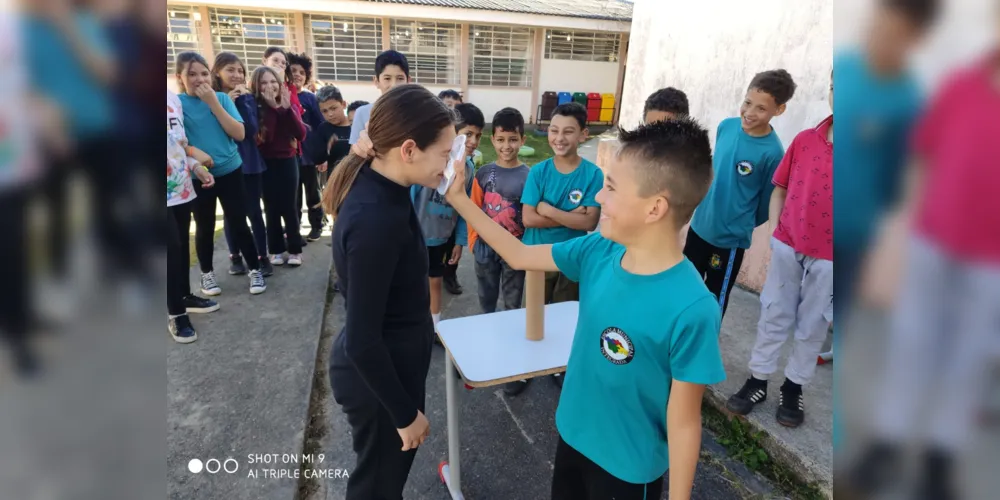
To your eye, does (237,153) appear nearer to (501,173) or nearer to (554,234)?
(501,173)

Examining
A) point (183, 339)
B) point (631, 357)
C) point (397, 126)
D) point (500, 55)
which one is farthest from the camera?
point (500, 55)

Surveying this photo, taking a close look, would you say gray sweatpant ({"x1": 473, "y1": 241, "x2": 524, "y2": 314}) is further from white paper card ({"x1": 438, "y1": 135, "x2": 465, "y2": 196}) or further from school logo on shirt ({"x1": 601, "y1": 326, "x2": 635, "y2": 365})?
school logo on shirt ({"x1": 601, "y1": 326, "x2": 635, "y2": 365})

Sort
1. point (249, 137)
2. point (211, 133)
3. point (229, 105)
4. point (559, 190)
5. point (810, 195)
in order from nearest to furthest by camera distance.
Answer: point (810, 195) → point (559, 190) → point (211, 133) → point (229, 105) → point (249, 137)

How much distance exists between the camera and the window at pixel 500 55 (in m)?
14.6

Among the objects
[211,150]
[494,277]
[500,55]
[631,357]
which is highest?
[500,55]

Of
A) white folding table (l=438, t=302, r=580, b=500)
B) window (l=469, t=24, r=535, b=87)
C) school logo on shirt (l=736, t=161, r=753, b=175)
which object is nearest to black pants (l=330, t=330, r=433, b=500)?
white folding table (l=438, t=302, r=580, b=500)

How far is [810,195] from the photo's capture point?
2424 mm

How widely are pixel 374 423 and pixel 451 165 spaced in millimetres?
877

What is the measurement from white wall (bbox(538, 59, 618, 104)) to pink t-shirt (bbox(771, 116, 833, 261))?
525 inches

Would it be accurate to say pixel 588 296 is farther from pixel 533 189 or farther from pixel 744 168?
pixel 744 168

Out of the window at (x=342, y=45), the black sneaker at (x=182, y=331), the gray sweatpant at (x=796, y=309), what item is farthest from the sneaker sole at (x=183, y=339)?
the window at (x=342, y=45)

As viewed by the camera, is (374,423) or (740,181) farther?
(740,181)

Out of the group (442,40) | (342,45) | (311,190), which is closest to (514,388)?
(311,190)

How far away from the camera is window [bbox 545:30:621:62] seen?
1524cm
